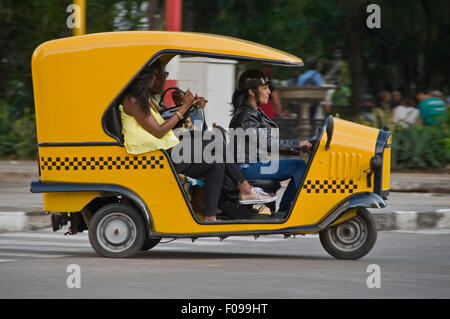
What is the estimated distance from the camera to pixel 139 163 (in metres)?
8.01

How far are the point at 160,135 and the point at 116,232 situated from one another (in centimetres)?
92

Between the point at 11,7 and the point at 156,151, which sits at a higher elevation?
the point at 11,7

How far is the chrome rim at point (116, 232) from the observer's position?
8.15 meters

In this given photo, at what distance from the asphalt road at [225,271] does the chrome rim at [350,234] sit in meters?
0.17

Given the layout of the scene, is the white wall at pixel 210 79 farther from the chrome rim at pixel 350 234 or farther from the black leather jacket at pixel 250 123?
the chrome rim at pixel 350 234

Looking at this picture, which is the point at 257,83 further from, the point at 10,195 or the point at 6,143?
the point at 6,143

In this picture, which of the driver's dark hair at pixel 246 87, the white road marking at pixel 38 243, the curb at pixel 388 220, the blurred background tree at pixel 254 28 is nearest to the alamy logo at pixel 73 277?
the white road marking at pixel 38 243

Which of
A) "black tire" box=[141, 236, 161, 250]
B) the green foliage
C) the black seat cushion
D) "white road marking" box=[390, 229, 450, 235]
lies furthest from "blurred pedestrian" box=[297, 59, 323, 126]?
the black seat cushion

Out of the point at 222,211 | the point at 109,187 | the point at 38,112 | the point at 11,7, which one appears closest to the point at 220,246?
the point at 222,211

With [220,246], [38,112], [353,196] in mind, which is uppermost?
[38,112]

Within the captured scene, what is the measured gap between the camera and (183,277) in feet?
23.2

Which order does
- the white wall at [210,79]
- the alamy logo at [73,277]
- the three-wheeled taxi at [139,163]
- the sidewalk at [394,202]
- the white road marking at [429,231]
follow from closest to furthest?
1. the alamy logo at [73,277]
2. the three-wheeled taxi at [139,163]
3. the white road marking at [429,231]
4. the sidewalk at [394,202]
5. the white wall at [210,79]

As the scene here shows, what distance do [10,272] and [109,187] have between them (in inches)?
45.7
